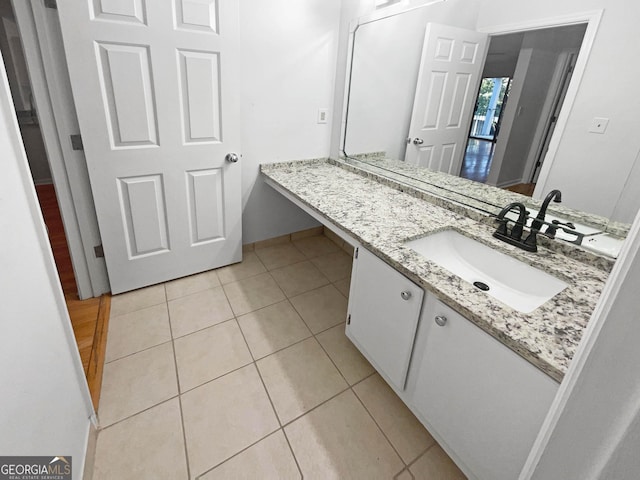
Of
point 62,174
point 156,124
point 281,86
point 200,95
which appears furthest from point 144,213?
point 281,86

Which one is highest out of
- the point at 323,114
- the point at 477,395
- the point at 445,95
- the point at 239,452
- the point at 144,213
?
the point at 445,95

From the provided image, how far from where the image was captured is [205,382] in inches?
59.2

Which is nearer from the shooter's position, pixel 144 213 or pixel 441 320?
pixel 441 320

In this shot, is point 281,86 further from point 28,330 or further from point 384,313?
point 28,330

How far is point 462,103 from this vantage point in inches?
59.1

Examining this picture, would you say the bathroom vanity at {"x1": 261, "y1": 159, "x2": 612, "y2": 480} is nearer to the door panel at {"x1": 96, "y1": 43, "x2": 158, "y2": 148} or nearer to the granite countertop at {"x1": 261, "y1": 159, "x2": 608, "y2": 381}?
the granite countertop at {"x1": 261, "y1": 159, "x2": 608, "y2": 381}

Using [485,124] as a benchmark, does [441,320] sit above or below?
below

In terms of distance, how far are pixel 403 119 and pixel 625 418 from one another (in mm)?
1774

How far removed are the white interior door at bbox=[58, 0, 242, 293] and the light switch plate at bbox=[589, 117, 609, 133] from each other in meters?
1.79

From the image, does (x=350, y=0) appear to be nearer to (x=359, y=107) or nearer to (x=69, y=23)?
(x=359, y=107)

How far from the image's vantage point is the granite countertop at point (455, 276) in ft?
2.70

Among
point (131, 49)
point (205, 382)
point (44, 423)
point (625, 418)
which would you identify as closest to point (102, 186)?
point (131, 49)

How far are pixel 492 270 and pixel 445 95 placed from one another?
92cm

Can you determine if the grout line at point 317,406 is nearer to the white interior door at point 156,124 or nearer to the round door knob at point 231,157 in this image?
the white interior door at point 156,124
